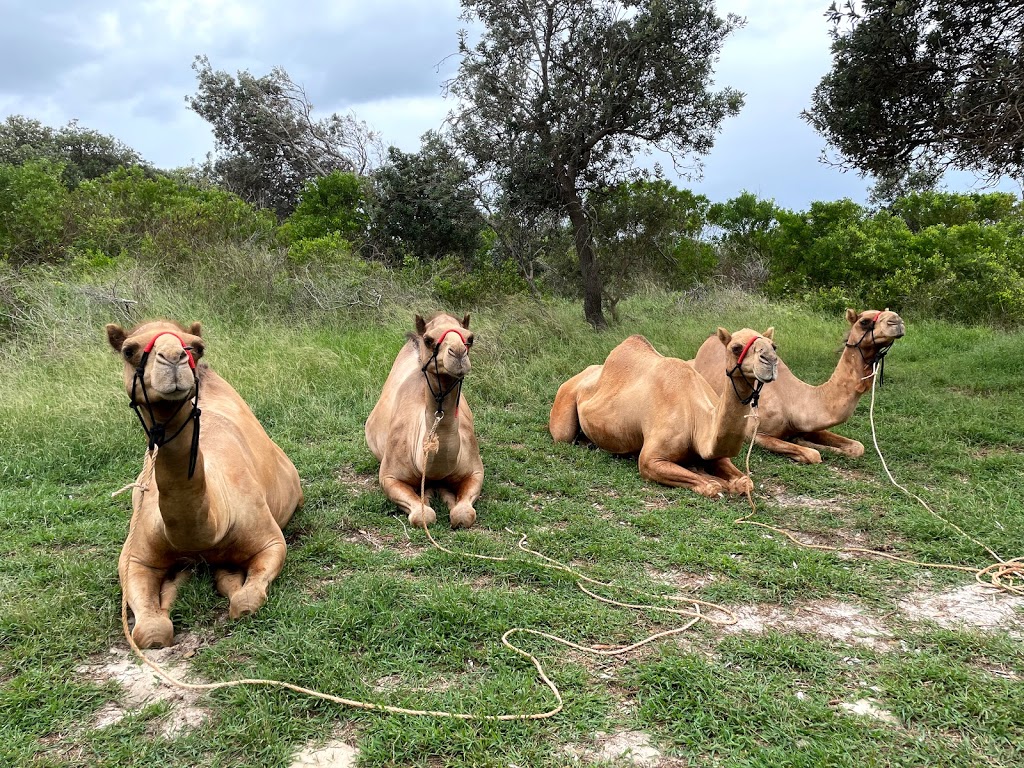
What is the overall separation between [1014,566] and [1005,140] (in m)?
6.54

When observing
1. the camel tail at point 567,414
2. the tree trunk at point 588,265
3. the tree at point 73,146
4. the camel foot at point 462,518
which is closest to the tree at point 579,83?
the tree trunk at point 588,265

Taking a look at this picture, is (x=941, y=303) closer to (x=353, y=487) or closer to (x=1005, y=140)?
(x=1005, y=140)

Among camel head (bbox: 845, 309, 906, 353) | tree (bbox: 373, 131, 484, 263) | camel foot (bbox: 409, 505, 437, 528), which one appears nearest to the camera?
camel foot (bbox: 409, 505, 437, 528)

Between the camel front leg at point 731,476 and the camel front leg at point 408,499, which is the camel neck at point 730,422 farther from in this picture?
the camel front leg at point 408,499

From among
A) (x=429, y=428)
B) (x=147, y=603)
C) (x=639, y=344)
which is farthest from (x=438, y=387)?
(x=639, y=344)

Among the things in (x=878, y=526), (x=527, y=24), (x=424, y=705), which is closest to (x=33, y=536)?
(x=424, y=705)

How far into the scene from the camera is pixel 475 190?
12242mm

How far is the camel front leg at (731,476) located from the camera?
5180mm

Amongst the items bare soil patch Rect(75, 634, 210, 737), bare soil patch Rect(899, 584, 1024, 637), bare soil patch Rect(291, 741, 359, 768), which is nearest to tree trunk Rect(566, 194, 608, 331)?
bare soil patch Rect(899, 584, 1024, 637)

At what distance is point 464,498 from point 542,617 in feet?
5.19

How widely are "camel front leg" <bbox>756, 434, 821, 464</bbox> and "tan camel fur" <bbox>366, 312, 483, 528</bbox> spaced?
2944 mm

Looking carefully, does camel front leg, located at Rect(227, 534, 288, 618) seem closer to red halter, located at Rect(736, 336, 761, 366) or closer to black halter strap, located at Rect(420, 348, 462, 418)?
black halter strap, located at Rect(420, 348, 462, 418)

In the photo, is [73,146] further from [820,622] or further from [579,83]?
[820,622]

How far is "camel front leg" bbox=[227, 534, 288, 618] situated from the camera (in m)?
3.22
